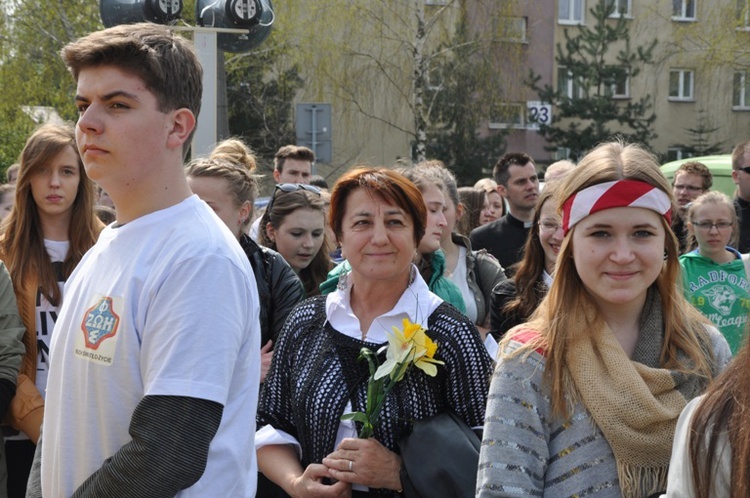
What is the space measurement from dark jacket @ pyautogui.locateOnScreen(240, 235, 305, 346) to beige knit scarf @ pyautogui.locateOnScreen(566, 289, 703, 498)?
7.05ft

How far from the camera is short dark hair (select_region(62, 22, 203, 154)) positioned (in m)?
2.31

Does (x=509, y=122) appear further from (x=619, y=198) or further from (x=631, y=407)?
(x=631, y=407)

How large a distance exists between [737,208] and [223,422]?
6.66 m

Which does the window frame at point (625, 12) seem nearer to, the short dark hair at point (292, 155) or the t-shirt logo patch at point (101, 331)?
the short dark hair at point (292, 155)

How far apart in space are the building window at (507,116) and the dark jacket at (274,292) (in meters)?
27.0

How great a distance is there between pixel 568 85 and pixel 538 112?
22.5ft

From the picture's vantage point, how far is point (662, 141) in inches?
1538

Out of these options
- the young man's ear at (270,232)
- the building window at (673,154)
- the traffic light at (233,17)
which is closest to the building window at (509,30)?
the building window at (673,154)

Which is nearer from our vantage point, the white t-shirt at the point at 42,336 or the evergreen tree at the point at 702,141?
the white t-shirt at the point at 42,336

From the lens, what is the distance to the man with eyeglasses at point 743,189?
7.97 metres

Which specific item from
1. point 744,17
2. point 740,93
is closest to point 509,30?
point 744,17

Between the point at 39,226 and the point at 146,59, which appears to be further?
the point at 39,226

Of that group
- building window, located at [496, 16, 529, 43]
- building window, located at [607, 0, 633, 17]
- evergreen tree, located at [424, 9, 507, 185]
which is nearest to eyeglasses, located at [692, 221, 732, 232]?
evergreen tree, located at [424, 9, 507, 185]

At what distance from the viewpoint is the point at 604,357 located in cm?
262
